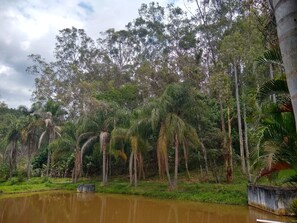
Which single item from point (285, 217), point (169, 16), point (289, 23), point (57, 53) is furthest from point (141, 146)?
point (57, 53)

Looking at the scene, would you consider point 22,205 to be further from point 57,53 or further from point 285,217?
point 57,53

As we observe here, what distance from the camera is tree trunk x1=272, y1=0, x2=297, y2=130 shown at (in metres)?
1.87

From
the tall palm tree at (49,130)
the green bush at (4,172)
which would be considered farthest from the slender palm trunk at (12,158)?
the tall palm tree at (49,130)

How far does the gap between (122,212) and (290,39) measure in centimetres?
1276

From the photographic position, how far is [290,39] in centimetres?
188

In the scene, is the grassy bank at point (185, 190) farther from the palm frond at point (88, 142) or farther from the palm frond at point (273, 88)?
the palm frond at point (273, 88)

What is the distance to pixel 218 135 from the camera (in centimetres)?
2020

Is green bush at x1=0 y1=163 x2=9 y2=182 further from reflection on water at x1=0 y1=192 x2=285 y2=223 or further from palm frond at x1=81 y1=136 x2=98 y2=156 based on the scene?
reflection on water at x1=0 y1=192 x2=285 y2=223

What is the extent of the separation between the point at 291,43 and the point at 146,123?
1702 centimetres

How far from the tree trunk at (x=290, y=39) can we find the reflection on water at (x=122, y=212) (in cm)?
969

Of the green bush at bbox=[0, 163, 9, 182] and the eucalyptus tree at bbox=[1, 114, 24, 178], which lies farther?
the green bush at bbox=[0, 163, 9, 182]

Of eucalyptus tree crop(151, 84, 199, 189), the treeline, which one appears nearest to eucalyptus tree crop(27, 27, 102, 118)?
the treeline

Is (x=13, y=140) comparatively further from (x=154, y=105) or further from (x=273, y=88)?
(x=273, y=88)

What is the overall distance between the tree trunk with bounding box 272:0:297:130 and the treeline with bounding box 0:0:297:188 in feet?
14.5
